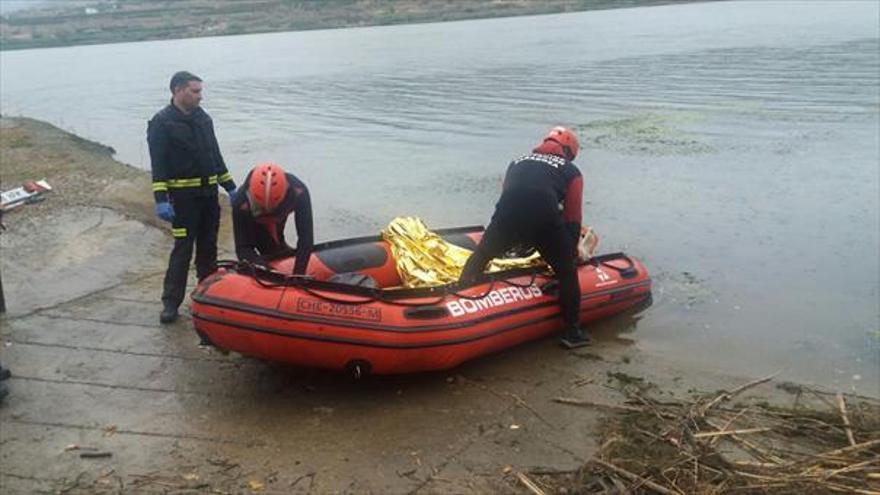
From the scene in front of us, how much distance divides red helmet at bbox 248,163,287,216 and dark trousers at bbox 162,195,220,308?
0.84m

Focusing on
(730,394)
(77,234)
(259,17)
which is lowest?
(730,394)

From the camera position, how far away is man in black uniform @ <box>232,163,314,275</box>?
17.6 feet

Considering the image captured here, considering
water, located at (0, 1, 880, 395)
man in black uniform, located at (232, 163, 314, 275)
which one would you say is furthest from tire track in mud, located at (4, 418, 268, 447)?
water, located at (0, 1, 880, 395)

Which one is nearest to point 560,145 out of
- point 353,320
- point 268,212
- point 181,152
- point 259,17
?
point 353,320

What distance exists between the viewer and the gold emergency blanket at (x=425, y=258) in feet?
20.6

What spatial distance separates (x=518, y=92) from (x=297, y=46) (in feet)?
98.1

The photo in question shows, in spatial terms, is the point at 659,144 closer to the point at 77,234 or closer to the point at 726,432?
the point at 77,234

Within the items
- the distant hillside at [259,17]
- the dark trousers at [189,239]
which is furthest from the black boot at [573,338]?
the distant hillside at [259,17]

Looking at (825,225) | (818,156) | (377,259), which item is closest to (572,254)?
(377,259)

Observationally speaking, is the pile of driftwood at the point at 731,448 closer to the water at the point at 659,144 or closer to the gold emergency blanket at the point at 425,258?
the water at the point at 659,144

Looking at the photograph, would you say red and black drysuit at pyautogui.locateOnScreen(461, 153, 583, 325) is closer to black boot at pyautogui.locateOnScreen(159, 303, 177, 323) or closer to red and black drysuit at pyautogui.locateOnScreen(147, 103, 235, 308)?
red and black drysuit at pyautogui.locateOnScreen(147, 103, 235, 308)

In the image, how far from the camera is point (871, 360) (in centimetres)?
633

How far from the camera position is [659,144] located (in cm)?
1465

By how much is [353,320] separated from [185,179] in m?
1.81
